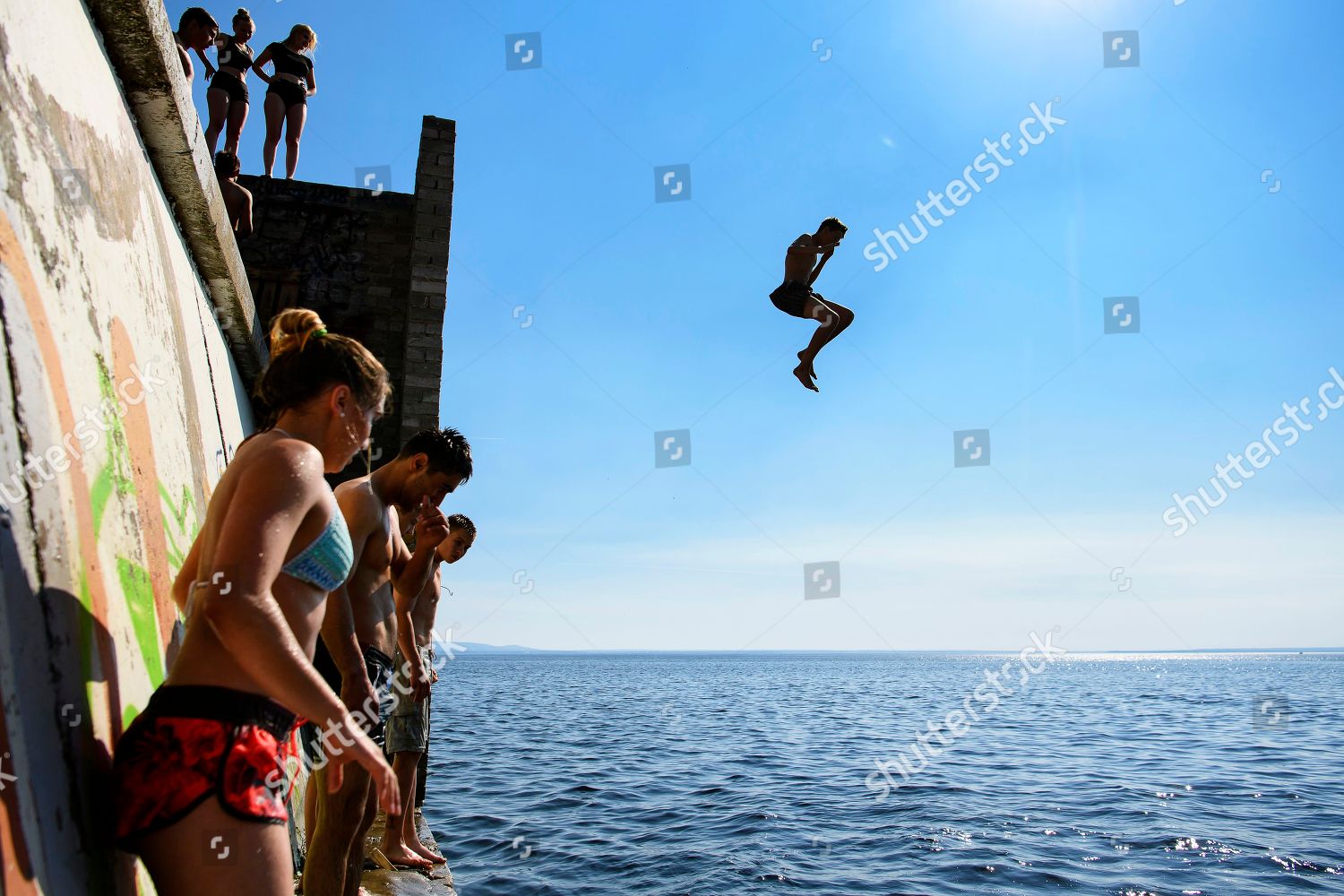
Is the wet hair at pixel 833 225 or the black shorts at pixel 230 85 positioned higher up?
the black shorts at pixel 230 85

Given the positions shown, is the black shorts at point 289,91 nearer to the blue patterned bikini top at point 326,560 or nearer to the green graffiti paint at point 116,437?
the green graffiti paint at point 116,437

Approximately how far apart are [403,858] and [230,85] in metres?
6.62

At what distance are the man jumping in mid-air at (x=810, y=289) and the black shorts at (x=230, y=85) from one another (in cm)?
508

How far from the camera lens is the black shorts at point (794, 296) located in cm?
762

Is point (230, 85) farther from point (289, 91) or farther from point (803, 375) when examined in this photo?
point (803, 375)

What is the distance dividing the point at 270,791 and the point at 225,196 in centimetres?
649

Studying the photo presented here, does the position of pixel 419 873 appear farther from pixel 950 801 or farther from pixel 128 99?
pixel 950 801

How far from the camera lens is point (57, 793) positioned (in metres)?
1.82

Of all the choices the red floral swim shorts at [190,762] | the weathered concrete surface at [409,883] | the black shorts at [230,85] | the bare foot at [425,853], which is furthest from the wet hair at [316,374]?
the black shorts at [230,85]

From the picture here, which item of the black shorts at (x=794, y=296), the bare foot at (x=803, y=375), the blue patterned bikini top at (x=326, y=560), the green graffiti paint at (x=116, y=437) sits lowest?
the blue patterned bikini top at (x=326, y=560)

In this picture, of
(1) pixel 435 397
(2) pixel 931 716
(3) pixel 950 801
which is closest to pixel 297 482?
(1) pixel 435 397

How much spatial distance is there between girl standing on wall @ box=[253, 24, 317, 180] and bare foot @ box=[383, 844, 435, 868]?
→ 23.8 ft

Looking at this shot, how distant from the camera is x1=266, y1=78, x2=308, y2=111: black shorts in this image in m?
8.86

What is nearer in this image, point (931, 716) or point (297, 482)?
point (297, 482)
